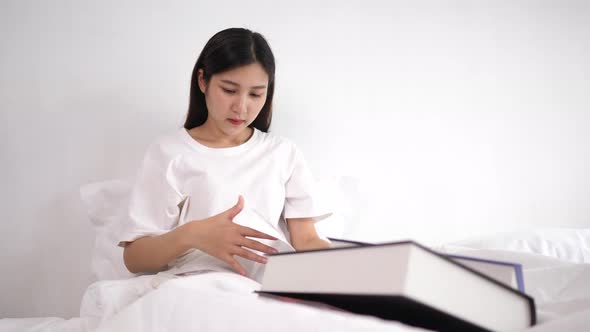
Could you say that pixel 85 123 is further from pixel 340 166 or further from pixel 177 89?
pixel 340 166

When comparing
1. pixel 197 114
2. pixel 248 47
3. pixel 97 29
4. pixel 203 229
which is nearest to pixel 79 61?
pixel 97 29

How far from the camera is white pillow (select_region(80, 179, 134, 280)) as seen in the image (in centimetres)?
114

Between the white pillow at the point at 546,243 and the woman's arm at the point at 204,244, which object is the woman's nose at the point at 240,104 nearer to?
the woman's arm at the point at 204,244

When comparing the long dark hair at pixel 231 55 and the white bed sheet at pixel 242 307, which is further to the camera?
the long dark hair at pixel 231 55

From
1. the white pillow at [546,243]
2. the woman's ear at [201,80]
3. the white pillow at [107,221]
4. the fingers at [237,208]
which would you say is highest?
the woman's ear at [201,80]

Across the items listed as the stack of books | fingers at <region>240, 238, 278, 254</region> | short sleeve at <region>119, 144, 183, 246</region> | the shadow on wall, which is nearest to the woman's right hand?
fingers at <region>240, 238, 278, 254</region>

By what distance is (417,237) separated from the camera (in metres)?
1.46

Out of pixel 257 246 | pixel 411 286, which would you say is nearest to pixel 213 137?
pixel 257 246

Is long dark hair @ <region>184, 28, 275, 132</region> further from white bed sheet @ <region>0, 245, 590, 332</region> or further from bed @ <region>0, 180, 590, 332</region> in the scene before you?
white bed sheet @ <region>0, 245, 590, 332</region>

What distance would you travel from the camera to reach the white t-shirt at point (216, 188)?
1032mm

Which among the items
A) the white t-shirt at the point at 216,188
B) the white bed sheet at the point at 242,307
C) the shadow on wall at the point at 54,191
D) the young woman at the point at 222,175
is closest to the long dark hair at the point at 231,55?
the young woman at the point at 222,175

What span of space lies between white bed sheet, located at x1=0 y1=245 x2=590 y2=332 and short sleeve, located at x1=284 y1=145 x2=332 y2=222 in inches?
15.3

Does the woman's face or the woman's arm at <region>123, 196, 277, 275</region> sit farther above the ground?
the woman's face

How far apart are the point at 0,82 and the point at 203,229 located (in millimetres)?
665
